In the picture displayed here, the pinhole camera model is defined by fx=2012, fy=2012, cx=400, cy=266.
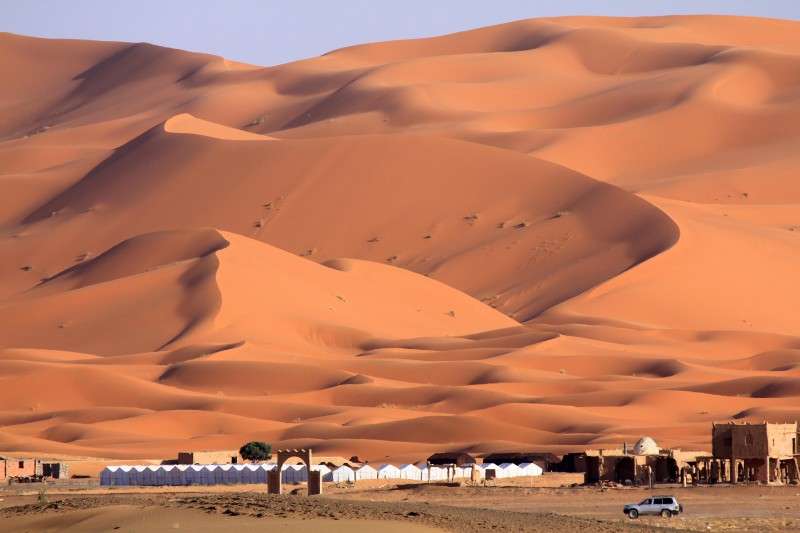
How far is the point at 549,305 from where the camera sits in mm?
99875

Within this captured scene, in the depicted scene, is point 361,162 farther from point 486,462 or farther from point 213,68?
point 213,68

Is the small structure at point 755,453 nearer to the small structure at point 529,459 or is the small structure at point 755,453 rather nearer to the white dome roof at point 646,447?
the white dome roof at point 646,447

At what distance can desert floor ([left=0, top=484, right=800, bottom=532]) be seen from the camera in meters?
31.4

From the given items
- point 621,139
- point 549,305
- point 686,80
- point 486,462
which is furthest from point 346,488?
point 686,80

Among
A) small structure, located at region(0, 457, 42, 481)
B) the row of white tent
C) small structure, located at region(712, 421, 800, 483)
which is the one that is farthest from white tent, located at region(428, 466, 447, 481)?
small structure, located at region(0, 457, 42, 481)

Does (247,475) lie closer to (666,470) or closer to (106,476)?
(106,476)

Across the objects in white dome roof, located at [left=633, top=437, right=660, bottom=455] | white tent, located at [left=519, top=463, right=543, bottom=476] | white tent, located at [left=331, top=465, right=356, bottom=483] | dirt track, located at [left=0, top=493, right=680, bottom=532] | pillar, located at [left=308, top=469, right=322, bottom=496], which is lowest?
dirt track, located at [left=0, top=493, right=680, bottom=532]

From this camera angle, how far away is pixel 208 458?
202ft

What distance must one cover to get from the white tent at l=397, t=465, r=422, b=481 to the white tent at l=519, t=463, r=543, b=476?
295 cm

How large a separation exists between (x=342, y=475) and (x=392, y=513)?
21.5 m

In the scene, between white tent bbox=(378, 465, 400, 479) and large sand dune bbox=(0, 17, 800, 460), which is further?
large sand dune bbox=(0, 17, 800, 460)

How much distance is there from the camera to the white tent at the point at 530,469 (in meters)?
56.6

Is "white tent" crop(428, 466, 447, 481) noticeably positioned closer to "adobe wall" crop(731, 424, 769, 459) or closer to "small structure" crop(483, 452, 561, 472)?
"small structure" crop(483, 452, 561, 472)

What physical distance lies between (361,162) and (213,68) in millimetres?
76382
